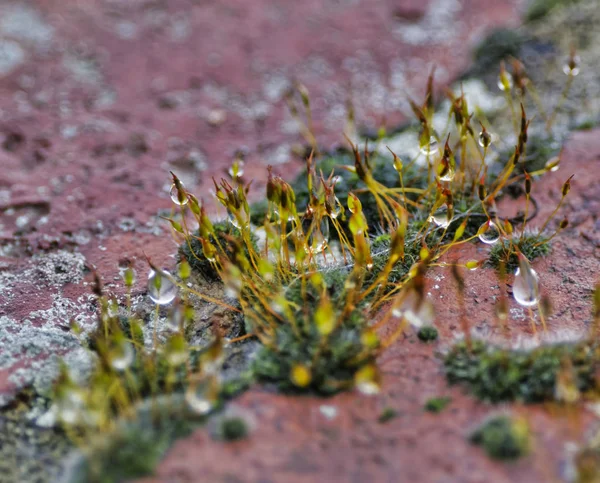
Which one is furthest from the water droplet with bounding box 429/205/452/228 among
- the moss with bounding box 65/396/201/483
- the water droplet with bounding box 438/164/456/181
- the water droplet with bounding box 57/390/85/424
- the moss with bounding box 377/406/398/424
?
the water droplet with bounding box 57/390/85/424

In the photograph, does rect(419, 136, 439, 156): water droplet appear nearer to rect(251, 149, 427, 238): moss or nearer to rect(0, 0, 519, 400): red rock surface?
rect(251, 149, 427, 238): moss

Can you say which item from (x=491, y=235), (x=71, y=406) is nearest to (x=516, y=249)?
(x=491, y=235)

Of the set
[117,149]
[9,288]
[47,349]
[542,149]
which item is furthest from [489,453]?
[117,149]

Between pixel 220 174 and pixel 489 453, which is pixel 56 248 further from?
pixel 489 453

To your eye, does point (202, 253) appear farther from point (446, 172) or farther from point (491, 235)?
point (491, 235)

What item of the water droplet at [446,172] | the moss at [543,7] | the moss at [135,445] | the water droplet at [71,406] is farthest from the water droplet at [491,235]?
the moss at [543,7]
